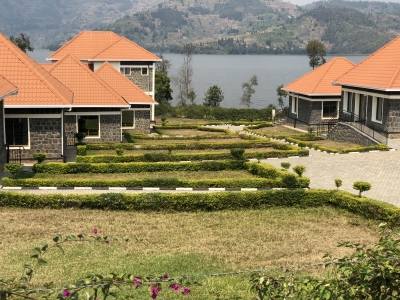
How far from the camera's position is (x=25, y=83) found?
21.9 meters

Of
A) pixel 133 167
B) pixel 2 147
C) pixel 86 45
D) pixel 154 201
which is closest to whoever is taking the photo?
pixel 154 201

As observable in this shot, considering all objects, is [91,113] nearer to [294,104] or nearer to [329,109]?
[329,109]

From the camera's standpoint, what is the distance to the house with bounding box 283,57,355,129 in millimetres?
35406

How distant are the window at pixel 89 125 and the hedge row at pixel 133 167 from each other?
7738 mm

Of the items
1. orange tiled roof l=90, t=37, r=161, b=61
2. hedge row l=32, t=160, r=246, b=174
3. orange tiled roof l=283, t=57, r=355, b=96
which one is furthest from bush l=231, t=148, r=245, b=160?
orange tiled roof l=90, t=37, r=161, b=61

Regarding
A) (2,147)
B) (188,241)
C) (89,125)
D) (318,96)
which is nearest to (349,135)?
(318,96)

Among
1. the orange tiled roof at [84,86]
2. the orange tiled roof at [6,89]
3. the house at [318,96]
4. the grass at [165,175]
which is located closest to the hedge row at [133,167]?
the grass at [165,175]

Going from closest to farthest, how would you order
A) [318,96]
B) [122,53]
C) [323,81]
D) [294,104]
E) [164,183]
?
1. [164,183]
2. [318,96]
3. [323,81]
4. [294,104]
5. [122,53]

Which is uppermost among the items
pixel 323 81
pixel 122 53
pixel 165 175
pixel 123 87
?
pixel 122 53

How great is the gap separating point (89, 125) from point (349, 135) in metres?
13.4

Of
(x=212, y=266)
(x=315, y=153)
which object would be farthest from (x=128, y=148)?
(x=212, y=266)

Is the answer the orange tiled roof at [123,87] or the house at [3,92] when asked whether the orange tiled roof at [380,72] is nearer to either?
the orange tiled roof at [123,87]

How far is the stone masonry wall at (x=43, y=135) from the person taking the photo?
21547 mm

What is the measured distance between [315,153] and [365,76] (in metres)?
7.40
